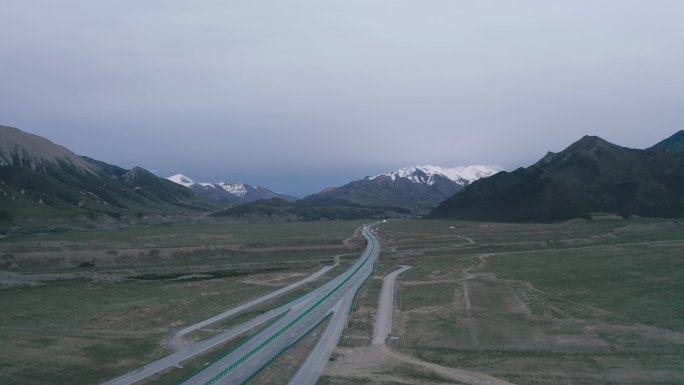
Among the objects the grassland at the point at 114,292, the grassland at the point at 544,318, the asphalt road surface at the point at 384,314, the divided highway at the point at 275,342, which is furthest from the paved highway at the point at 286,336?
the grassland at the point at 114,292

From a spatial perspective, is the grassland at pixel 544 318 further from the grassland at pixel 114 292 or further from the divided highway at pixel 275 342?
the grassland at pixel 114 292

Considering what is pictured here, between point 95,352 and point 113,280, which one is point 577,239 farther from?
point 95,352

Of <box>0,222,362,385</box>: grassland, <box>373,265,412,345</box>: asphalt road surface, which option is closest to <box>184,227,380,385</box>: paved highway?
<box>373,265,412,345</box>: asphalt road surface

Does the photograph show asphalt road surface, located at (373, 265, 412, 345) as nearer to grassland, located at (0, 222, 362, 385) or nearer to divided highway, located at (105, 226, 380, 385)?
divided highway, located at (105, 226, 380, 385)

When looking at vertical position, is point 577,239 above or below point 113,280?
above

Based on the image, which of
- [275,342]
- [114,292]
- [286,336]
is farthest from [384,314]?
[114,292]

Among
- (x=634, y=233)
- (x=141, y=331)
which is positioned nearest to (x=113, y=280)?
(x=141, y=331)
